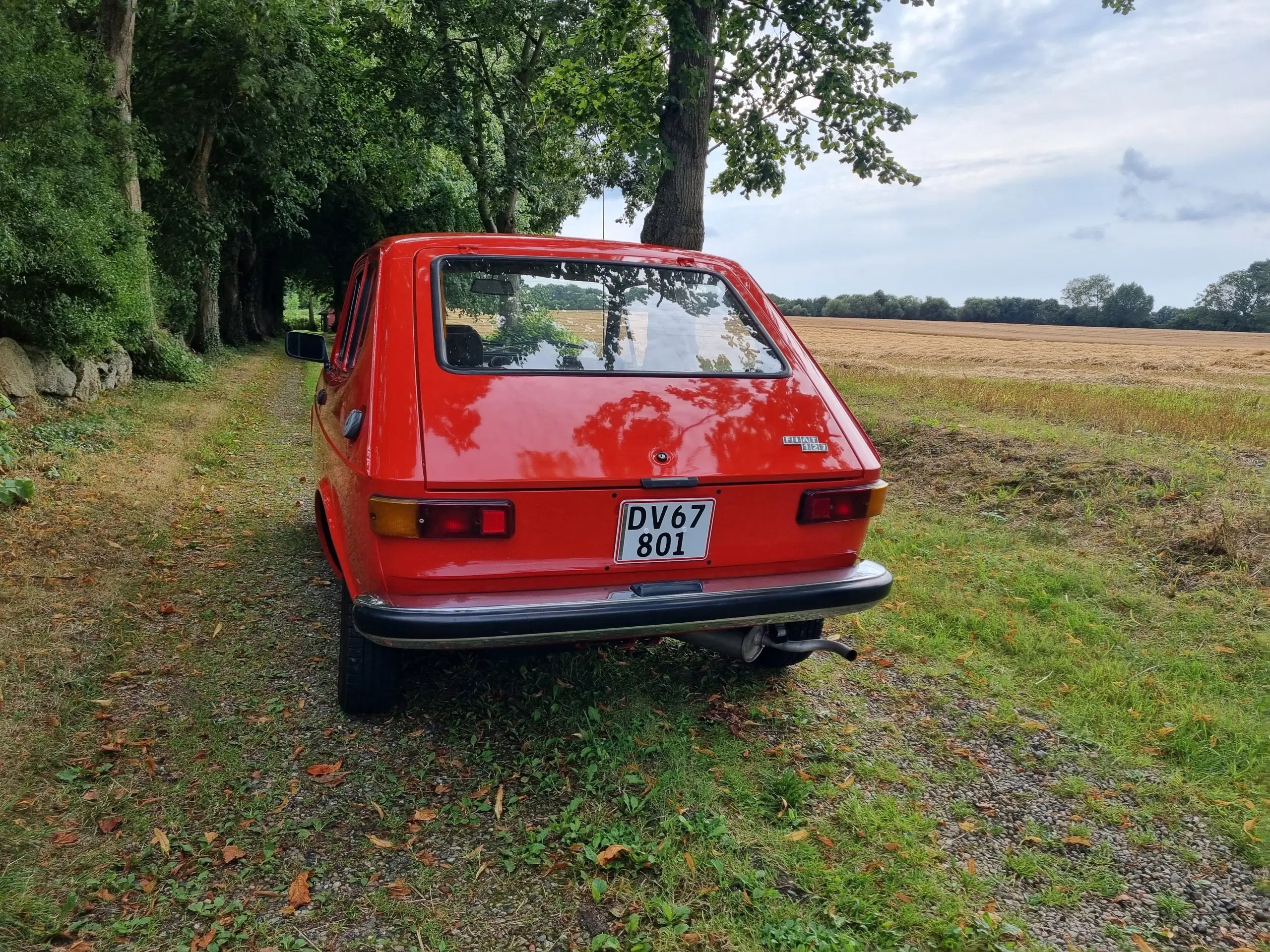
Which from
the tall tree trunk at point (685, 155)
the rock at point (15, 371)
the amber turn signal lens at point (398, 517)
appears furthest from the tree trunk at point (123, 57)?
the amber turn signal lens at point (398, 517)

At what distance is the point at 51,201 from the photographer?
8383mm

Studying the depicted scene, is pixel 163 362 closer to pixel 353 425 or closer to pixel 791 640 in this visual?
pixel 353 425

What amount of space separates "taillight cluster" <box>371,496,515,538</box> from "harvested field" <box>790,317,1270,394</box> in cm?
1518

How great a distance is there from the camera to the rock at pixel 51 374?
873 centimetres

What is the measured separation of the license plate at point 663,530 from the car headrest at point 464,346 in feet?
2.72

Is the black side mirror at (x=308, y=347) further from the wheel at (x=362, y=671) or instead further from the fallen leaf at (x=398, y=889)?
the fallen leaf at (x=398, y=889)

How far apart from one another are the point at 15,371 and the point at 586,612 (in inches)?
332

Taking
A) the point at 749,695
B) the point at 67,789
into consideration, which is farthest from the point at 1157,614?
the point at 67,789

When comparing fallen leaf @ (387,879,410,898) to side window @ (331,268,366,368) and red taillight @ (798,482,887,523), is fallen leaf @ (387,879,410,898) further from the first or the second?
side window @ (331,268,366,368)

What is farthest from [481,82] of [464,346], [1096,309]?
[1096,309]

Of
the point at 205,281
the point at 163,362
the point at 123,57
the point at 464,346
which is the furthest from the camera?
the point at 205,281

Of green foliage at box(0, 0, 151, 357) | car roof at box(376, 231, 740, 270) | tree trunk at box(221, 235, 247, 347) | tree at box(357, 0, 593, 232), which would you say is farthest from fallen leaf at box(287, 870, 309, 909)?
tree trunk at box(221, 235, 247, 347)

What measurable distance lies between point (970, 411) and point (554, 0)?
32.4 feet

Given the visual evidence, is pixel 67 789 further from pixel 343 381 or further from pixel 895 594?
pixel 895 594
